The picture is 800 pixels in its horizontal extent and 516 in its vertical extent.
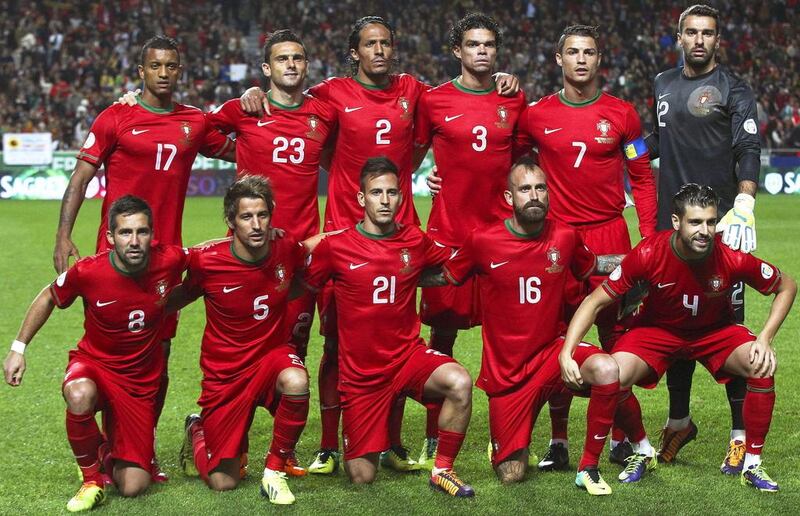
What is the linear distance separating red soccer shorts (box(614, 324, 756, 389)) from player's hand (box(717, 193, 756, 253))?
0.43m

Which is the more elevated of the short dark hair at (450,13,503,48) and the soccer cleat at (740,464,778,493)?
the short dark hair at (450,13,503,48)

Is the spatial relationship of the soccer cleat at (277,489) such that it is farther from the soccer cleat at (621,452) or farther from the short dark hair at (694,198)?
the short dark hair at (694,198)

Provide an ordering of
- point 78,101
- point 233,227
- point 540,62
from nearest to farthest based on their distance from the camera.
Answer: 1. point 233,227
2. point 78,101
3. point 540,62

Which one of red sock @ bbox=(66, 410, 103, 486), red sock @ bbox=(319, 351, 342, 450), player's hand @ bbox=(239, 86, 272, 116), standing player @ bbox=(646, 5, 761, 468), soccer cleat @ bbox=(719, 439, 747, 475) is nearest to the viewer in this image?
red sock @ bbox=(66, 410, 103, 486)

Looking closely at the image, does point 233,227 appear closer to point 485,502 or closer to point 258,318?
point 258,318

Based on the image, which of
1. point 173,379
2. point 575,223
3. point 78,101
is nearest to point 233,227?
point 575,223

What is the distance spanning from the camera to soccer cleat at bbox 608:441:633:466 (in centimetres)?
550

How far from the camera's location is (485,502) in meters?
4.93

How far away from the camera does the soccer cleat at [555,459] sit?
5445mm

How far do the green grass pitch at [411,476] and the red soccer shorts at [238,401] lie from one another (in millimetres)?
201

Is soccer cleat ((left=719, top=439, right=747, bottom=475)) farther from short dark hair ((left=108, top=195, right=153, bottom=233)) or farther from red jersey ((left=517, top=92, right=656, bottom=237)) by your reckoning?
short dark hair ((left=108, top=195, right=153, bottom=233))

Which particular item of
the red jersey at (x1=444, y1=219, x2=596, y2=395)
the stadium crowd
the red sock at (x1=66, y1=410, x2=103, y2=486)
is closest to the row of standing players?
the red jersey at (x1=444, y1=219, x2=596, y2=395)

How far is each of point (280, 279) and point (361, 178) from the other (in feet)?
2.05

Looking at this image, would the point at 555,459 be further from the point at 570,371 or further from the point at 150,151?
the point at 150,151
